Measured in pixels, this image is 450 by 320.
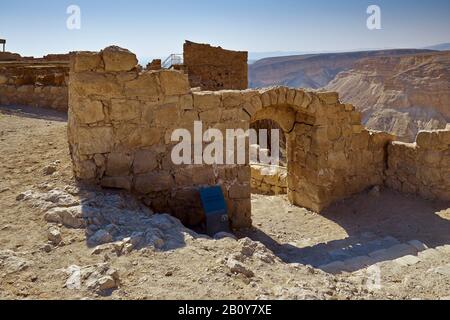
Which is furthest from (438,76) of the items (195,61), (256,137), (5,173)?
(5,173)

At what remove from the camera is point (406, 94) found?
36844 mm

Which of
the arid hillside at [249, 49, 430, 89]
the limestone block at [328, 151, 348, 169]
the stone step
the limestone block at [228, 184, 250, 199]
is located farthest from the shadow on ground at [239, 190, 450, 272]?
the arid hillside at [249, 49, 430, 89]

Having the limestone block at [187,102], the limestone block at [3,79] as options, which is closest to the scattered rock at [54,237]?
the limestone block at [187,102]

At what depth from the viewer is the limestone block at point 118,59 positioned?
16.1 feet

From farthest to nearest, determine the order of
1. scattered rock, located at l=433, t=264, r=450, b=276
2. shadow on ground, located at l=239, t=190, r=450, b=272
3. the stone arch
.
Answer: the stone arch
shadow on ground, located at l=239, t=190, r=450, b=272
scattered rock, located at l=433, t=264, r=450, b=276

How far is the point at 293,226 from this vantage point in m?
7.11

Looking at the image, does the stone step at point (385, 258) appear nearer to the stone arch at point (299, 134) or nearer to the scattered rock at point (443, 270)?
the scattered rock at point (443, 270)

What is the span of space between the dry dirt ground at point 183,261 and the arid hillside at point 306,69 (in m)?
60.8

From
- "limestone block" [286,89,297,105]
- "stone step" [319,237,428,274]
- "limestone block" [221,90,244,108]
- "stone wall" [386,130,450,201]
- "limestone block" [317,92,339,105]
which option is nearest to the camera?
"stone step" [319,237,428,274]

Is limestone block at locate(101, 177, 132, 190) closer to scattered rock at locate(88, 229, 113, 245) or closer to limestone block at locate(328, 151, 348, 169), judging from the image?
scattered rock at locate(88, 229, 113, 245)

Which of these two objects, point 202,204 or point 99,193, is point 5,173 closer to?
point 99,193

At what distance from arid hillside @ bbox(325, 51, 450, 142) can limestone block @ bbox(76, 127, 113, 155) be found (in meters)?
29.7

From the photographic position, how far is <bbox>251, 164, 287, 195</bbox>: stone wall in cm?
998
